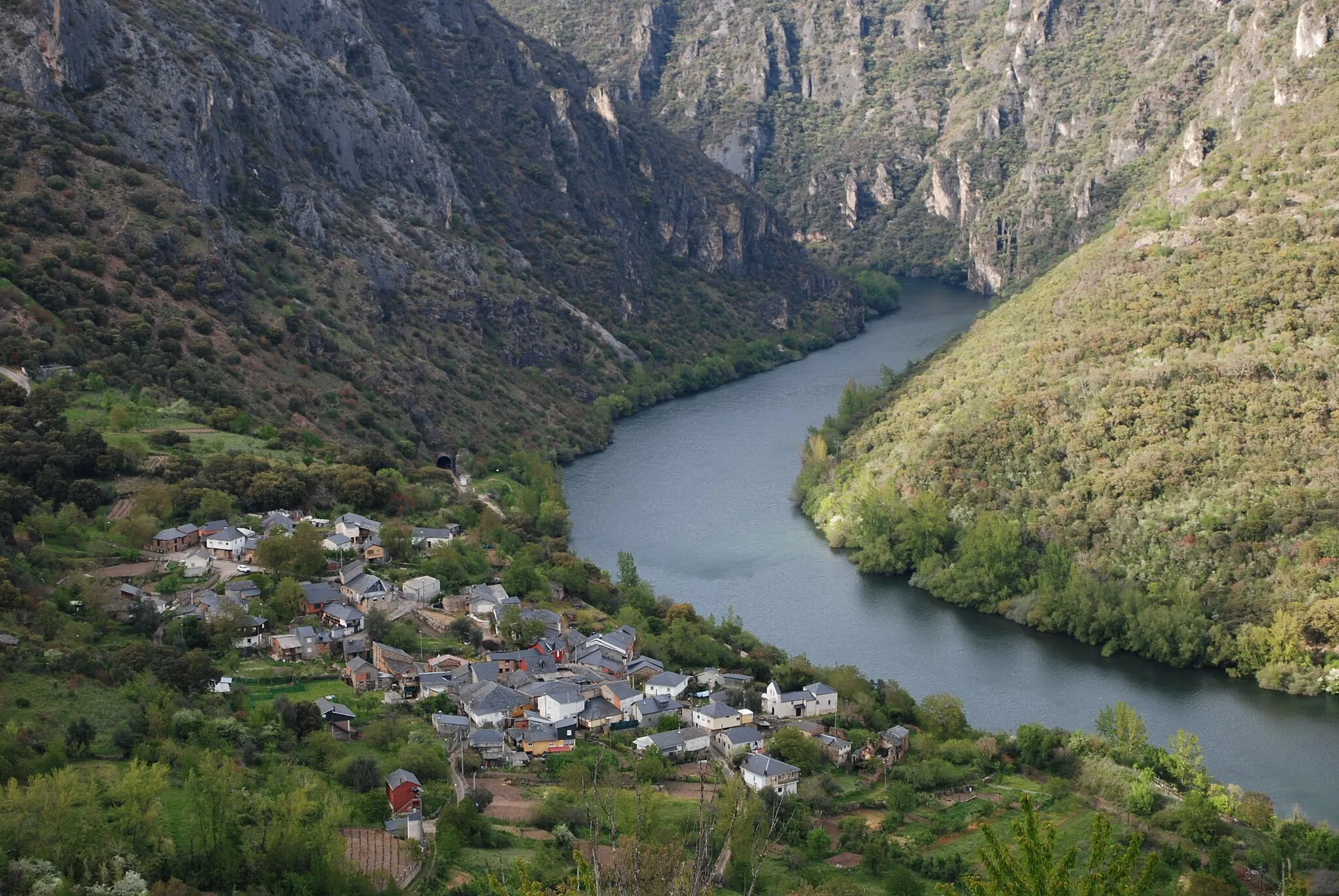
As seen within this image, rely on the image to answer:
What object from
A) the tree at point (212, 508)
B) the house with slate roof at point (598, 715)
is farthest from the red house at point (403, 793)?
the tree at point (212, 508)

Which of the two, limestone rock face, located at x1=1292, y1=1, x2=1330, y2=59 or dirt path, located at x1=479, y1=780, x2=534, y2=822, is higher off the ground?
limestone rock face, located at x1=1292, y1=1, x2=1330, y2=59

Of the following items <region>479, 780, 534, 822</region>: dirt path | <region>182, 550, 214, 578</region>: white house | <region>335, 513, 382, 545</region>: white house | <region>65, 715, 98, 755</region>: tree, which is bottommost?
<region>479, 780, 534, 822</region>: dirt path

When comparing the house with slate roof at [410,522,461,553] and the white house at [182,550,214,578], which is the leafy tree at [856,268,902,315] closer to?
the house with slate roof at [410,522,461,553]

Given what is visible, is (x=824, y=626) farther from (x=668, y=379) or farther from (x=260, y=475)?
(x=668, y=379)

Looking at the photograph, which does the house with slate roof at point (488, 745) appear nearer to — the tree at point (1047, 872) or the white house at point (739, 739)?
the white house at point (739, 739)

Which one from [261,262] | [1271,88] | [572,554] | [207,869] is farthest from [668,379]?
[207,869]

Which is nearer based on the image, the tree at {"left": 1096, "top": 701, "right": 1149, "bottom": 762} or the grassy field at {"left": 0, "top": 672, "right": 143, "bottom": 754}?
the grassy field at {"left": 0, "top": 672, "right": 143, "bottom": 754}

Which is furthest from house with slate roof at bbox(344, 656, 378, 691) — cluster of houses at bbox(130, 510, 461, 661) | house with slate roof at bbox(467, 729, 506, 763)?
house with slate roof at bbox(467, 729, 506, 763)

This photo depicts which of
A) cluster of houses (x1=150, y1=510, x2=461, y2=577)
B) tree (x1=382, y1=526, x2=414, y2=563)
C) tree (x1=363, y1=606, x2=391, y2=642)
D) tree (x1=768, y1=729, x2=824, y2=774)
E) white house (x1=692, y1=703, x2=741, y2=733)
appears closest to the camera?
tree (x1=768, y1=729, x2=824, y2=774)
